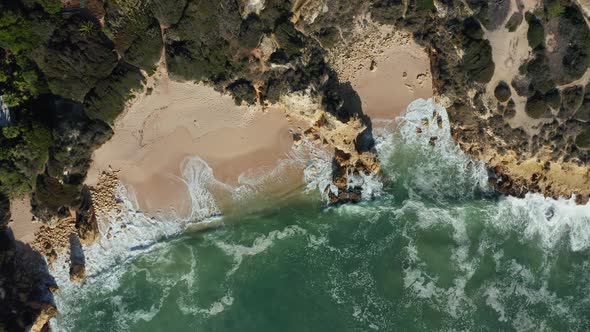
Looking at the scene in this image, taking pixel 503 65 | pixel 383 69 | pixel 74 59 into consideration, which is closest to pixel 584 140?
pixel 503 65

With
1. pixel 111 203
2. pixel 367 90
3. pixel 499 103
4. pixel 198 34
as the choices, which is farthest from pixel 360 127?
pixel 111 203

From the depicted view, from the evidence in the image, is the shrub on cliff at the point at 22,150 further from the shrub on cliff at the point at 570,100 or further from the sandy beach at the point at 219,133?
the shrub on cliff at the point at 570,100

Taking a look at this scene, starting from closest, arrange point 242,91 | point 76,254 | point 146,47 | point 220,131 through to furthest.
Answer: point 146,47
point 242,91
point 220,131
point 76,254

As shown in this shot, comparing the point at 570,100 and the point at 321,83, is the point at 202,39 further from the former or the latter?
the point at 570,100

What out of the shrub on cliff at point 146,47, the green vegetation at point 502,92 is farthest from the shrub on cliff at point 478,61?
the shrub on cliff at point 146,47

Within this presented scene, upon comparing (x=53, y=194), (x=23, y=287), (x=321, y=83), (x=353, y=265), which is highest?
(x=321, y=83)

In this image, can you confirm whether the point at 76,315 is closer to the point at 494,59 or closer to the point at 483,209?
the point at 483,209
